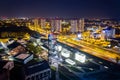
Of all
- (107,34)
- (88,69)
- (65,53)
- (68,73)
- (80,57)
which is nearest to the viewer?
(68,73)

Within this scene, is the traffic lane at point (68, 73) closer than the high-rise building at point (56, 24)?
Yes

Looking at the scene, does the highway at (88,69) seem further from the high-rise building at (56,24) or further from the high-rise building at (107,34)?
the high-rise building at (56,24)

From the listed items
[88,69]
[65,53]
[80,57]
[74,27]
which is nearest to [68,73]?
[88,69]

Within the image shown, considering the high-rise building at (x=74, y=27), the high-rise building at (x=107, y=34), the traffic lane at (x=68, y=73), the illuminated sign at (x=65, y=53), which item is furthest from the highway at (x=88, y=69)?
the high-rise building at (x=74, y=27)

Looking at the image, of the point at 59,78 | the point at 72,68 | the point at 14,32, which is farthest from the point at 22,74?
the point at 14,32

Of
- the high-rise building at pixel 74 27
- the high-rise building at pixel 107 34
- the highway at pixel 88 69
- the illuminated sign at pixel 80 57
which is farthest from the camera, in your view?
the high-rise building at pixel 74 27

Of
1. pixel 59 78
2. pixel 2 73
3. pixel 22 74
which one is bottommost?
pixel 59 78

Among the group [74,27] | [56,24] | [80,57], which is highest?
[56,24]

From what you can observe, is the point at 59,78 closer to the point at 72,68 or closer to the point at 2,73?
the point at 72,68

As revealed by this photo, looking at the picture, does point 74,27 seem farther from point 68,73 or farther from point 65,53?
point 68,73

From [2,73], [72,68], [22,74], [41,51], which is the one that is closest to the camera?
[2,73]

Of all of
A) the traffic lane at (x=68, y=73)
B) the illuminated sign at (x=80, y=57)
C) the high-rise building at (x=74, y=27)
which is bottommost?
the traffic lane at (x=68, y=73)
